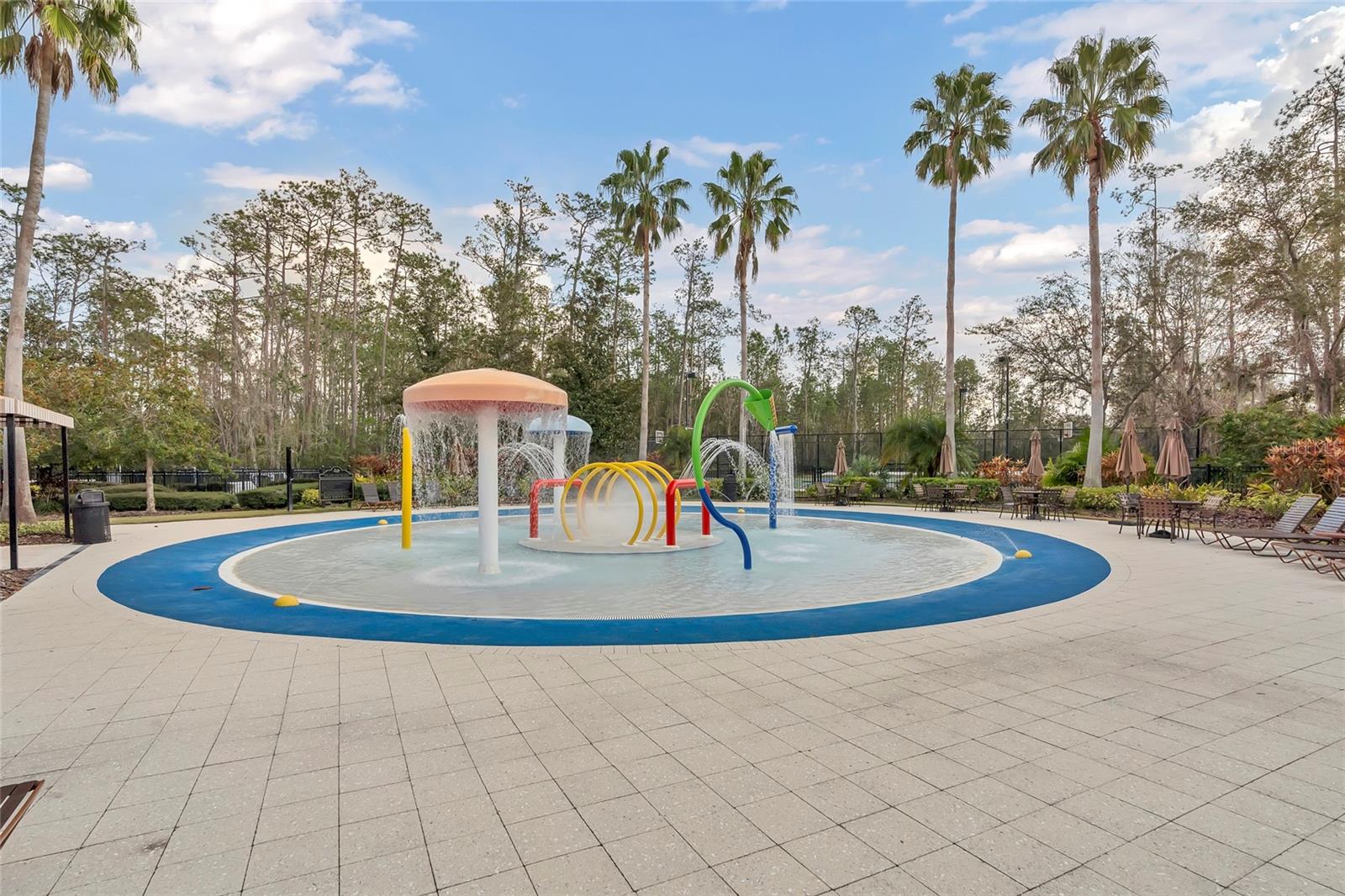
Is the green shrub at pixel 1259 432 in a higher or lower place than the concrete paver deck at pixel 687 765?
higher

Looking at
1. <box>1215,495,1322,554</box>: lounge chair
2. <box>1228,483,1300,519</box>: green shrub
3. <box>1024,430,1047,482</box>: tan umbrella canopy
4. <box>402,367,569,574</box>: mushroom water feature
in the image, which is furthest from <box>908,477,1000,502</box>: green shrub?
<box>402,367,569,574</box>: mushroom water feature

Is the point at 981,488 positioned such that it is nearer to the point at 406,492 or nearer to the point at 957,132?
the point at 957,132

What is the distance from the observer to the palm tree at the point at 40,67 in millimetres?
15234

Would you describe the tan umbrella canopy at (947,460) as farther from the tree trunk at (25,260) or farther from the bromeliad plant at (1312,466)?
the tree trunk at (25,260)

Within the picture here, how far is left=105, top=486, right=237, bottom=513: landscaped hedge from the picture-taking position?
19812mm

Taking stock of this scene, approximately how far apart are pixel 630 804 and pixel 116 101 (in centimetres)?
2230

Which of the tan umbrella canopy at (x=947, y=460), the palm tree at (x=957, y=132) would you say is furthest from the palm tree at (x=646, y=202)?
the tan umbrella canopy at (x=947, y=460)

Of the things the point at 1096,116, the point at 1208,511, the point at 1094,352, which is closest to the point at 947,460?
the point at 1094,352

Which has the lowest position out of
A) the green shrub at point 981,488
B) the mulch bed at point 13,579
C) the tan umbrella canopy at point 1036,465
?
the mulch bed at point 13,579

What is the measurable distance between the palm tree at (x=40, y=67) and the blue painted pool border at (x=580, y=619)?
30.3 ft

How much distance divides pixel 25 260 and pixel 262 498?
8.42 meters

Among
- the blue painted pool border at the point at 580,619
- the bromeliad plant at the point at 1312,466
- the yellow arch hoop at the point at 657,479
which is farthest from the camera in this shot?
the bromeliad plant at the point at 1312,466

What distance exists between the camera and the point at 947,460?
22750 mm

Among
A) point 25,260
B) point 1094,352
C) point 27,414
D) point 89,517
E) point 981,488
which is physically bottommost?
point 981,488
